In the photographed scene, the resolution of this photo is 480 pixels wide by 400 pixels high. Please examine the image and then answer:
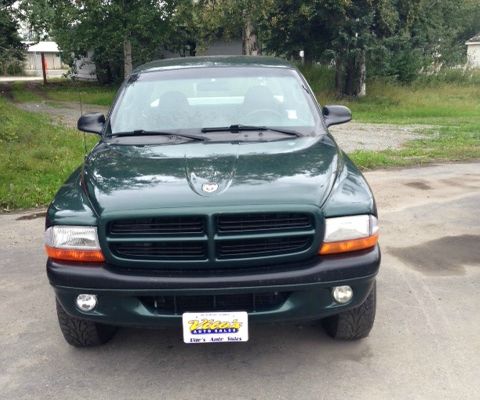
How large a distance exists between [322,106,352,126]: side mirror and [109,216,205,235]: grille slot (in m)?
2.05

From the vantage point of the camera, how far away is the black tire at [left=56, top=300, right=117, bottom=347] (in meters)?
3.60

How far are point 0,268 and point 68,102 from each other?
69.5 ft

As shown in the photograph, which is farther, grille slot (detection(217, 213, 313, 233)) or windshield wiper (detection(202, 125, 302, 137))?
windshield wiper (detection(202, 125, 302, 137))

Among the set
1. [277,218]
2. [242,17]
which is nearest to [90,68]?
[242,17]

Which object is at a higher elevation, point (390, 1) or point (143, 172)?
point (390, 1)

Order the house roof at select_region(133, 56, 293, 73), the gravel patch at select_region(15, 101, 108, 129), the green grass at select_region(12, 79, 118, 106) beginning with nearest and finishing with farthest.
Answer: the house roof at select_region(133, 56, 293, 73) < the gravel patch at select_region(15, 101, 108, 129) < the green grass at select_region(12, 79, 118, 106)

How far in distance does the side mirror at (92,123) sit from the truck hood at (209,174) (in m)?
0.68

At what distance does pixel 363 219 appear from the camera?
3213 millimetres

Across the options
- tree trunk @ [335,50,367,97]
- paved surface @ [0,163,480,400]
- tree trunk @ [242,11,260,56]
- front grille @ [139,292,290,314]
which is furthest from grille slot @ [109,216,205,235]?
tree trunk @ [335,50,367,97]

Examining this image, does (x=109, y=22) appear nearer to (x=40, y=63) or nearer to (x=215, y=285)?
(x=215, y=285)

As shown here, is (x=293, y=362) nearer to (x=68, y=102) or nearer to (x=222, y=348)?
(x=222, y=348)

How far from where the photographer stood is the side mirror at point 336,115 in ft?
15.6

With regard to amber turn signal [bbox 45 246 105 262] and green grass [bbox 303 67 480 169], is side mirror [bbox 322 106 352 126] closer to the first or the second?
amber turn signal [bbox 45 246 105 262]

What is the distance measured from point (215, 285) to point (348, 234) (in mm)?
781
